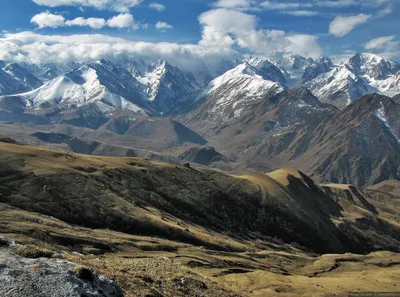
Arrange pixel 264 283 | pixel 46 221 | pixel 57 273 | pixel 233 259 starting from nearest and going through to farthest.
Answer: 1. pixel 57 273
2. pixel 264 283
3. pixel 46 221
4. pixel 233 259

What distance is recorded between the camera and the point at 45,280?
1093 inches

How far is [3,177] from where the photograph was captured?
164 m

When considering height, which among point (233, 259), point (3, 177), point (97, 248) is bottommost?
point (233, 259)

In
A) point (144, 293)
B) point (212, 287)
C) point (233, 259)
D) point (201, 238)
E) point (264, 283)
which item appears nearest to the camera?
point (144, 293)

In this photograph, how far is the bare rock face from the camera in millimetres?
26672

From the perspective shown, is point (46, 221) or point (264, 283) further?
point (46, 221)

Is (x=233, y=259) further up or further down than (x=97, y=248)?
further down

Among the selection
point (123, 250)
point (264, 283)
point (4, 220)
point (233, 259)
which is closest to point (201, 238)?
point (233, 259)

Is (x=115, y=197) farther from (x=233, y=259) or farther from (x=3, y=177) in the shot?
(x=233, y=259)

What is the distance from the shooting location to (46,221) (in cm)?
13288

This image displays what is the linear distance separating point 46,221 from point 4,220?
1571 centimetres

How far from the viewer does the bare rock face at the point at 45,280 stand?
1050 inches

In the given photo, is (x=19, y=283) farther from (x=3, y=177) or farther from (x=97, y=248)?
(x=3, y=177)

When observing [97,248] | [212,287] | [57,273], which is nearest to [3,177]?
[97,248]
